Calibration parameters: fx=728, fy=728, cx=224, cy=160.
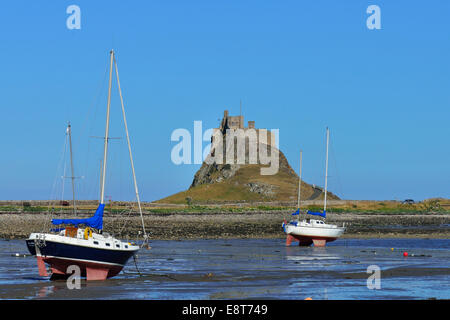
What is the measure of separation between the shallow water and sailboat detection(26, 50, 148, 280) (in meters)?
0.61

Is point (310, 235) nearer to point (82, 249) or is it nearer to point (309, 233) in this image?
point (309, 233)

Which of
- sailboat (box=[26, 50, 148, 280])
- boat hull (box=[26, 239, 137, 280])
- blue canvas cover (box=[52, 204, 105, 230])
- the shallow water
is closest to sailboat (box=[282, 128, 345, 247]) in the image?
the shallow water

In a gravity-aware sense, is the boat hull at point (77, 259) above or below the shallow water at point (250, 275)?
above

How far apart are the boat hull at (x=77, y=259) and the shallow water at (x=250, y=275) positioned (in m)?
0.51

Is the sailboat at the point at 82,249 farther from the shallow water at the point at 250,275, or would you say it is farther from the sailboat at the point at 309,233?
the sailboat at the point at 309,233

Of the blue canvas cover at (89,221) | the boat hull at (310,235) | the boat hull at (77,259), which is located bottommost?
the boat hull at (310,235)

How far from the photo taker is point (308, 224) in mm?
61938

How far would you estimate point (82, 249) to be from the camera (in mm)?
32500

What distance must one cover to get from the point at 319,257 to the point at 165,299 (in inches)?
920

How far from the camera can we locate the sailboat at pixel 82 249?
32219mm

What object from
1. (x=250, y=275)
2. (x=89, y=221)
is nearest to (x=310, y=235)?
(x=250, y=275)

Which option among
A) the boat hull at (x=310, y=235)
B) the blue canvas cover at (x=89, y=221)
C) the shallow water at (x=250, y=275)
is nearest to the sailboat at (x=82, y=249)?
the blue canvas cover at (x=89, y=221)

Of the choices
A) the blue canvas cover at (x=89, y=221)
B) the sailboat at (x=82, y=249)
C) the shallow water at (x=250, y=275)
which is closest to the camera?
the shallow water at (x=250, y=275)
